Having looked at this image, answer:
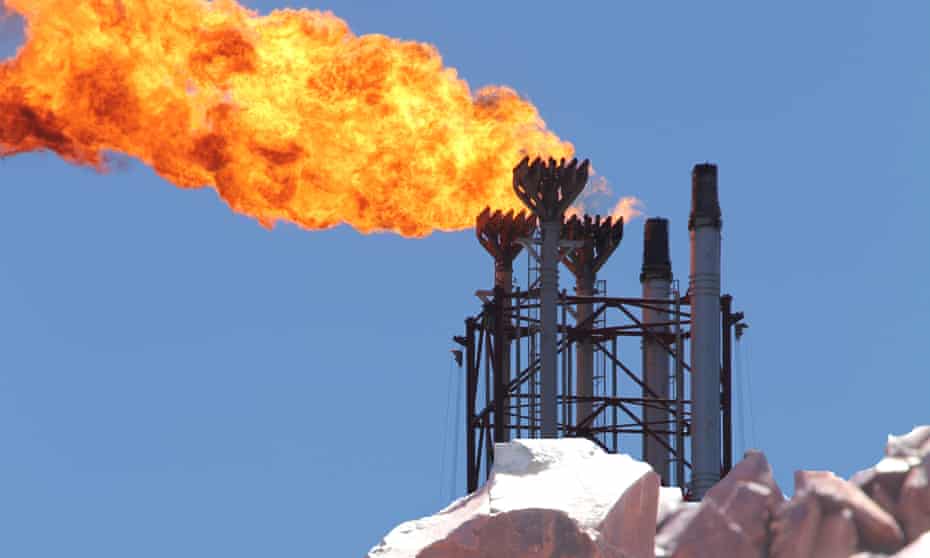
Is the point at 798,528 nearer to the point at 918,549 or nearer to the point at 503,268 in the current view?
the point at 918,549

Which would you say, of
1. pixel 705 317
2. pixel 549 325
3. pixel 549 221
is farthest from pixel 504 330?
pixel 705 317

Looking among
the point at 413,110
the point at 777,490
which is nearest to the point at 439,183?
the point at 413,110

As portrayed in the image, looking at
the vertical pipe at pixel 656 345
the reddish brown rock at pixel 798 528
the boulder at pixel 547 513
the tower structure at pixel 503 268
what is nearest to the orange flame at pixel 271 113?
the tower structure at pixel 503 268

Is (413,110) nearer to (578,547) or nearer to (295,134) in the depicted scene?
(295,134)

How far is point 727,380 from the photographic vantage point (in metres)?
64.1

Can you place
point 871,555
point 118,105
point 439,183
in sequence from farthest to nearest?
point 439,183
point 118,105
point 871,555

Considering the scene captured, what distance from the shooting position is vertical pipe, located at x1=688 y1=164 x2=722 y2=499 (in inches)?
2426

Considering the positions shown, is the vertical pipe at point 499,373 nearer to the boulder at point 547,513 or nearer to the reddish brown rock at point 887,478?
the boulder at point 547,513

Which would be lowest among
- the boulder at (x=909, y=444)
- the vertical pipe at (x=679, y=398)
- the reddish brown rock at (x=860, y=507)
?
the reddish brown rock at (x=860, y=507)

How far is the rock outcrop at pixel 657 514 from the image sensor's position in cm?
3475

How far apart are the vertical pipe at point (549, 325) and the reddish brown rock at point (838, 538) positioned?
26.8 meters

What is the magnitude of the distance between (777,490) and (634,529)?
2.52m

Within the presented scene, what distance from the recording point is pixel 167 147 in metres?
58.1

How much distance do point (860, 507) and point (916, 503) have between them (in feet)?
2.91
